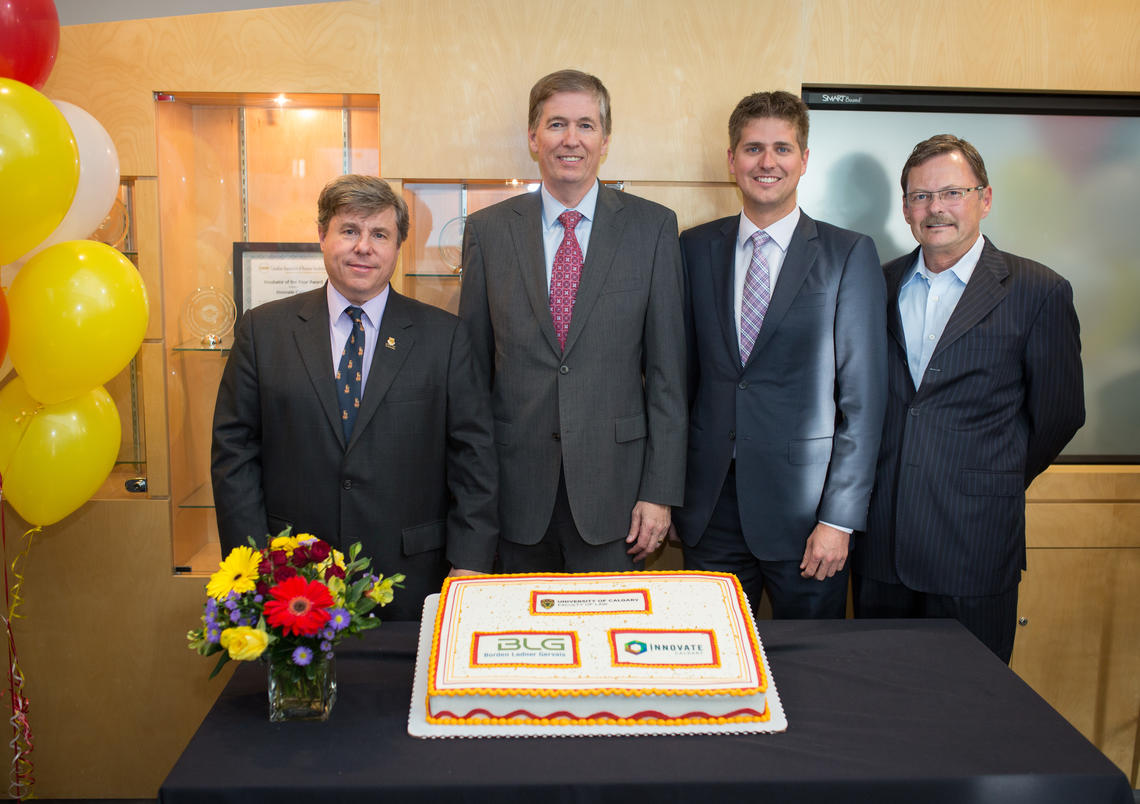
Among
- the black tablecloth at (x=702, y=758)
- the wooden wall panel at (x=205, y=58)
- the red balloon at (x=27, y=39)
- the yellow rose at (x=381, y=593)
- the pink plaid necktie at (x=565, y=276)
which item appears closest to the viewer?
the black tablecloth at (x=702, y=758)

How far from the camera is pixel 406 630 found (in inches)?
69.6

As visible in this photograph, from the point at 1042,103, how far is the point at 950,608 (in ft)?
5.89

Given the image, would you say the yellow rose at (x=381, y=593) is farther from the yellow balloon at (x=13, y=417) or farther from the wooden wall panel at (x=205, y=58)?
the wooden wall panel at (x=205, y=58)

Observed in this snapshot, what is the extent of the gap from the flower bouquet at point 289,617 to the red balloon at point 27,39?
146 cm

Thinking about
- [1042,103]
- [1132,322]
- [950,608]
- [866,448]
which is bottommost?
[950,608]

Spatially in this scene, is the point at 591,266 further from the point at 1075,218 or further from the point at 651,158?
A: the point at 1075,218

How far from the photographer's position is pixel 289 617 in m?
1.35

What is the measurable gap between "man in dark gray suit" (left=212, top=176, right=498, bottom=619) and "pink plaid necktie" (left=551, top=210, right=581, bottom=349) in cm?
29

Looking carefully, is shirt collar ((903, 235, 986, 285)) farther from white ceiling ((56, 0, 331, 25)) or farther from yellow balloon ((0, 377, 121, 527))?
white ceiling ((56, 0, 331, 25))

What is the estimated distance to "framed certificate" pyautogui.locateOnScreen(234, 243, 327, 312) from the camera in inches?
111

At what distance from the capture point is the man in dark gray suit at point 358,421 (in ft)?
7.12

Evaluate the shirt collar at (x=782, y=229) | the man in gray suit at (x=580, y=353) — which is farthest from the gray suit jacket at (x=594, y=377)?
the shirt collar at (x=782, y=229)

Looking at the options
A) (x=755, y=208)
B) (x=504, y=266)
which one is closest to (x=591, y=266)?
(x=504, y=266)

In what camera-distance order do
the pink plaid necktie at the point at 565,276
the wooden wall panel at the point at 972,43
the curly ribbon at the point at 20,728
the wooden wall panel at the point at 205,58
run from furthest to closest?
1. the wooden wall panel at the point at 972,43
2. the wooden wall panel at the point at 205,58
3. the curly ribbon at the point at 20,728
4. the pink plaid necktie at the point at 565,276
